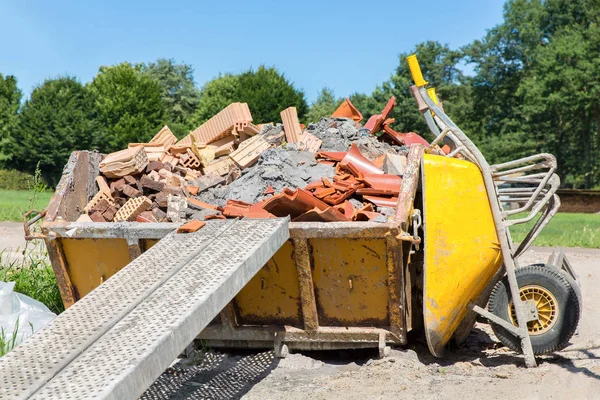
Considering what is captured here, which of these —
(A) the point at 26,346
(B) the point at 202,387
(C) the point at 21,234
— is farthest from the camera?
(C) the point at 21,234

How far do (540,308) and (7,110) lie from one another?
144 feet

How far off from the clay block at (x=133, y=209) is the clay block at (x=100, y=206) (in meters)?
0.17

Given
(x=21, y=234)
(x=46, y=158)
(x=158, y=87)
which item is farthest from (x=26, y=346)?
(x=158, y=87)

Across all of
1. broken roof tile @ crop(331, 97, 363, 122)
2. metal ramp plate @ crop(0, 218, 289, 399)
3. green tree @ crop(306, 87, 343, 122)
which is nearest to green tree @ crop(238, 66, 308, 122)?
green tree @ crop(306, 87, 343, 122)

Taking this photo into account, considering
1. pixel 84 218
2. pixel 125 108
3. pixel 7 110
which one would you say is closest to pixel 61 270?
pixel 84 218

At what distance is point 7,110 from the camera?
141 feet

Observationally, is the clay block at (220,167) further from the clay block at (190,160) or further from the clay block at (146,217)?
the clay block at (146,217)

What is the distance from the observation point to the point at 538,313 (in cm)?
494

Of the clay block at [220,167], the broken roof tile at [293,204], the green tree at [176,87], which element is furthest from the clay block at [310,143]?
the green tree at [176,87]

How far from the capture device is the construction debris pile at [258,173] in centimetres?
489

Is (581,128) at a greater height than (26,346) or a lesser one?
lesser

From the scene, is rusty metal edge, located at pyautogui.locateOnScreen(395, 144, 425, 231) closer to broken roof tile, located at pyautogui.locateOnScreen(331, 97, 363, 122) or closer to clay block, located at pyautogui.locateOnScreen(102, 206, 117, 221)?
clay block, located at pyautogui.locateOnScreen(102, 206, 117, 221)

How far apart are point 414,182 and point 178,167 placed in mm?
2578

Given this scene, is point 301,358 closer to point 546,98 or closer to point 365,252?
point 365,252
